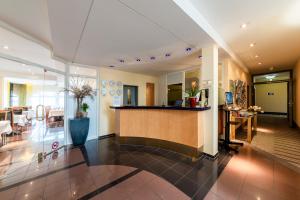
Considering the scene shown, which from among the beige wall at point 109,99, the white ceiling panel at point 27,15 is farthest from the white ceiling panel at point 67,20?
the beige wall at point 109,99

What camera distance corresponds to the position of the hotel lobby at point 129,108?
1948 mm

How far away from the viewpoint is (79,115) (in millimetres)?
4121

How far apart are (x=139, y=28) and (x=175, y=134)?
2482 millimetres

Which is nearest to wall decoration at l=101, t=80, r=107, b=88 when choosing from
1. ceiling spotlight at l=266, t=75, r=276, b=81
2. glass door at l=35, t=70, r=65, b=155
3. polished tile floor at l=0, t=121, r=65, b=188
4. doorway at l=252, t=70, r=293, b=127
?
glass door at l=35, t=70, r=65, b=155

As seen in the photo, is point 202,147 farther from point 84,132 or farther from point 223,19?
point 84,132

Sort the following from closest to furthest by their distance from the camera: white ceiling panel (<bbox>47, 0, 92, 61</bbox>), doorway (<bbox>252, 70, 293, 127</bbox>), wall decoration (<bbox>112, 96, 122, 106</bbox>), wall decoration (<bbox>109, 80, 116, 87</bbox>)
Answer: white ceiling panel (<bbox>47, 0, 92, 61</bbox>) → wall decoration (<bbox>109, 80, 116, 87</bbox>) → wall decoration (<bbox>112, 96, 122, 106</bbox>) → doorway (<bbox>252, 70, 293, 127</bbox>)

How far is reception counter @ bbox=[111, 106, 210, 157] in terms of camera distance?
293cm

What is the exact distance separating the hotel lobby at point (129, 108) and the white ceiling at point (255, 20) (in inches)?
0.9

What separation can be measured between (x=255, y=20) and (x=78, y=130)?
5.05 metres

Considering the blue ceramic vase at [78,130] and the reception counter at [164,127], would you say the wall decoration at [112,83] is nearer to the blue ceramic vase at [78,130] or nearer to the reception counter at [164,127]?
the reception counter at [164,127]

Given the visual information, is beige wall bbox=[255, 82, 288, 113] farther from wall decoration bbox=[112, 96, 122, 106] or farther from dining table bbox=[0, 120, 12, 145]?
dining table bbox=[0, 120, 12, 145]

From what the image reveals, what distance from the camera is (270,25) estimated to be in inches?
104

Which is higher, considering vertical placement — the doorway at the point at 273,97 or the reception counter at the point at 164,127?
the doorway at the point at 273,97

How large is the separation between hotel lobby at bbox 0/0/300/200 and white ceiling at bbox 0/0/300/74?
0.07 feet
